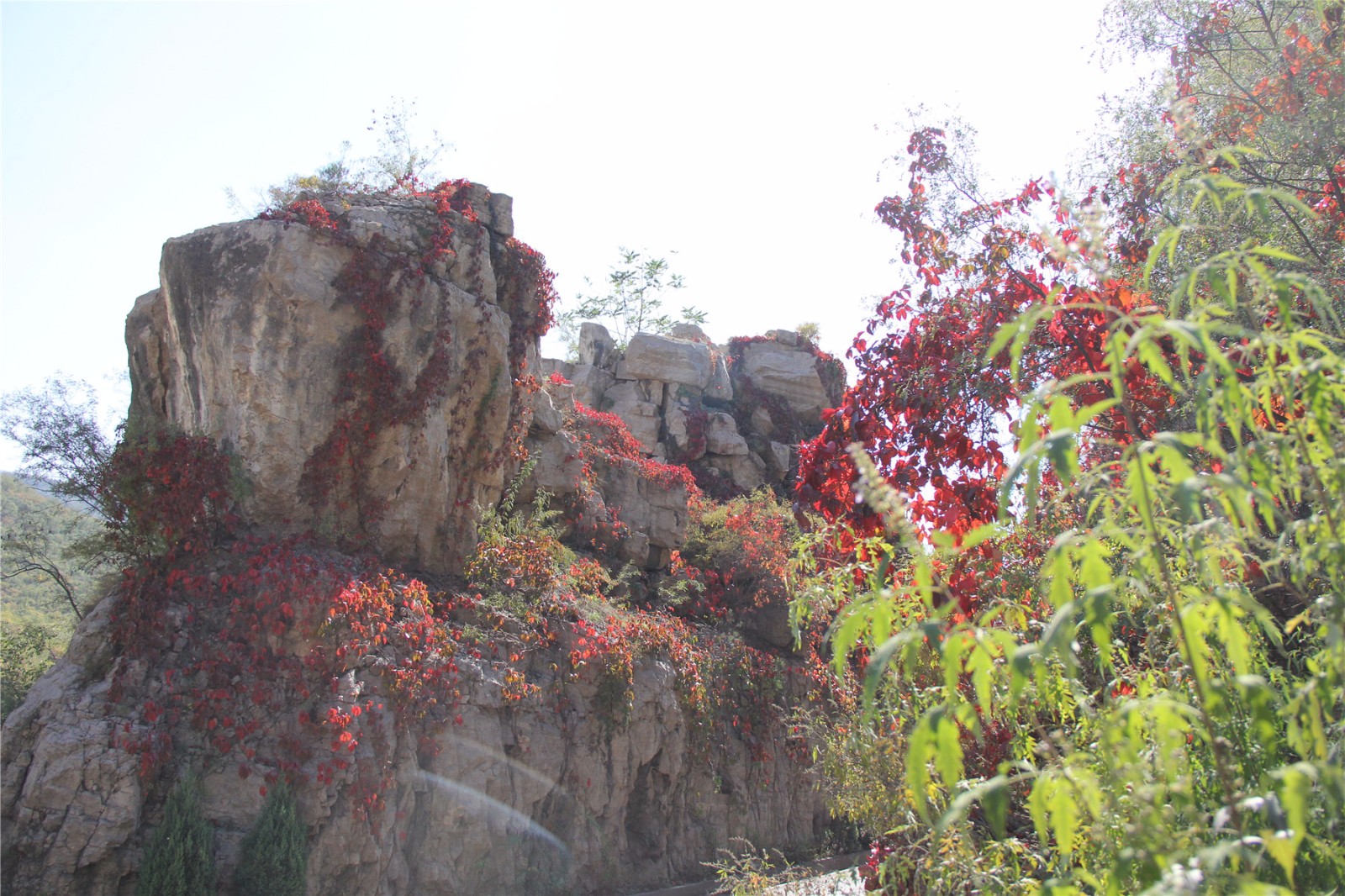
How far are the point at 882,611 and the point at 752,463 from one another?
20457mm

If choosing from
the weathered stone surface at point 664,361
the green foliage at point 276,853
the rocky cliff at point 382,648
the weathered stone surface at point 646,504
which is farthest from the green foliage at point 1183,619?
the weathered stone surface at point 664,361

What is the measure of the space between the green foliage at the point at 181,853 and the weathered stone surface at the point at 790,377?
1870 centimetres

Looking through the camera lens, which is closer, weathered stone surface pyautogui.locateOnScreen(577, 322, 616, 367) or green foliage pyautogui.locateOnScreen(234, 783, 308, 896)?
green foliage pyautogui.locateOnScreen(234, 783, 308, 896)

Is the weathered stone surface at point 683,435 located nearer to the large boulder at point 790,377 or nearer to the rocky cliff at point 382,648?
the large boulder at point 790,377

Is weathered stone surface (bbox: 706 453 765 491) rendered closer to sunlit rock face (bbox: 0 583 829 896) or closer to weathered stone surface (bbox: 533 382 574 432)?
weathered stone surface (bbox: 533 382 574 432)

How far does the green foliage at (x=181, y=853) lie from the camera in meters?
7.00

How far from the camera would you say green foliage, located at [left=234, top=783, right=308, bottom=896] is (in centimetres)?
738

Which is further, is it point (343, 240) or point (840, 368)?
point (840, 368)

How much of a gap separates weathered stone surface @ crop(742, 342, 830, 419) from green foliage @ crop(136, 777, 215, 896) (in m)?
18.7

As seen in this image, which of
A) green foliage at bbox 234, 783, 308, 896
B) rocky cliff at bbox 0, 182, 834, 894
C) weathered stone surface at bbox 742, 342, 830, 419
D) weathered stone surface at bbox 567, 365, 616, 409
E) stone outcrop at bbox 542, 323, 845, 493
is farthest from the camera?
weathered stone surface at bbox 742, 342, 830, 419

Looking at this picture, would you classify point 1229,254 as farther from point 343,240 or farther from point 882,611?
point 343,240

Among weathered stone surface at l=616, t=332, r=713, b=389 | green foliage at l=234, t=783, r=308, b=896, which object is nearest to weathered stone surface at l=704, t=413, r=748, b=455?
weathered stone surface at l=616, t=332, r=713, b=389

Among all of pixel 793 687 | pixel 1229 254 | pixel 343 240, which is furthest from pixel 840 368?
pixel 1229 254

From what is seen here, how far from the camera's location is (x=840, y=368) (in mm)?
25781
